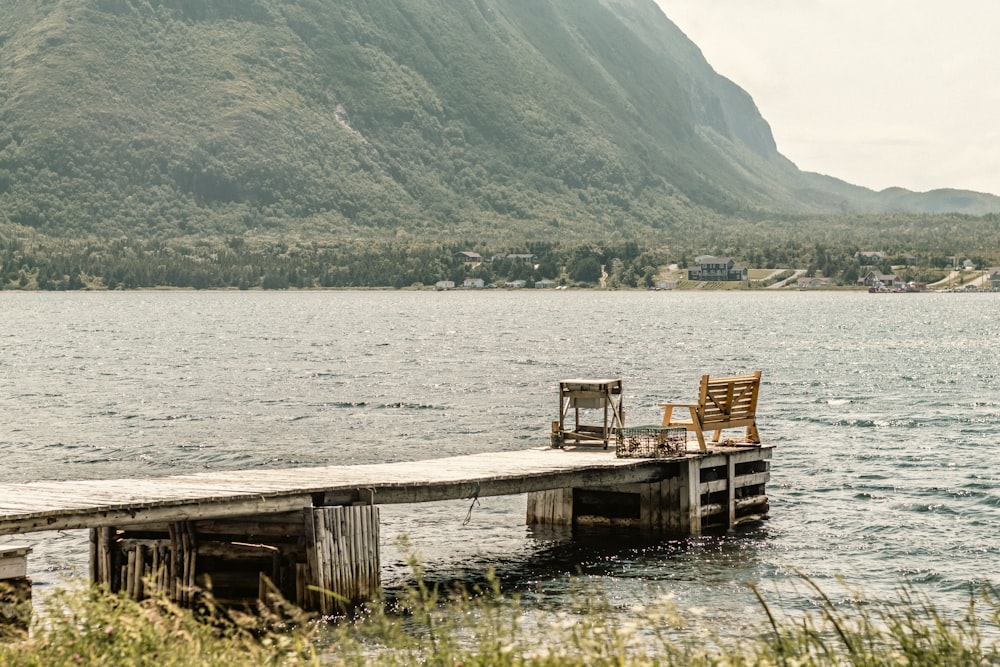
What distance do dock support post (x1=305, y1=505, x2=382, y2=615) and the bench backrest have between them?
28.4ft

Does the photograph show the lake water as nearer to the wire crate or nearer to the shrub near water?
the shrub near water

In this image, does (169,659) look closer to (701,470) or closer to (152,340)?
(701,470)

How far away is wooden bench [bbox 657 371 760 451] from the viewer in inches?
1046

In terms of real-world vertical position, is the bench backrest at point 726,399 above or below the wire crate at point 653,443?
above

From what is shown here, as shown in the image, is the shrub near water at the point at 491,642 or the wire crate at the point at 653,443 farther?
the wire crate at the point at 653,443

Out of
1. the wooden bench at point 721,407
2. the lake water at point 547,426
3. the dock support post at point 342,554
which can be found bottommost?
the lake water at point 547,426

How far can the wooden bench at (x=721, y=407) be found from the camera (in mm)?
26578

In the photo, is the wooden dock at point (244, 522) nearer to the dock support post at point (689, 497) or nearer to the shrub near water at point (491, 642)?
the dock support post at point (689, 497)

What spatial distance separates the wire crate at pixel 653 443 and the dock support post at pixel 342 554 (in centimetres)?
732

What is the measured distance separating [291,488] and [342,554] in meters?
1.24

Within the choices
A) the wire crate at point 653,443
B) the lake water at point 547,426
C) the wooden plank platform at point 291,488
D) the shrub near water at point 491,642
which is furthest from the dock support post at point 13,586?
the wire crate at point 653,443

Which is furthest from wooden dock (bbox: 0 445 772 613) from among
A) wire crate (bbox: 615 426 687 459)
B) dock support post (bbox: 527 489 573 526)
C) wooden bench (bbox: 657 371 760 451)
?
wooden bench (bbox: 657 371 760 451)

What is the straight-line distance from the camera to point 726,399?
1077 inches

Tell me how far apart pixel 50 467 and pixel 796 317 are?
14267 centimetres
